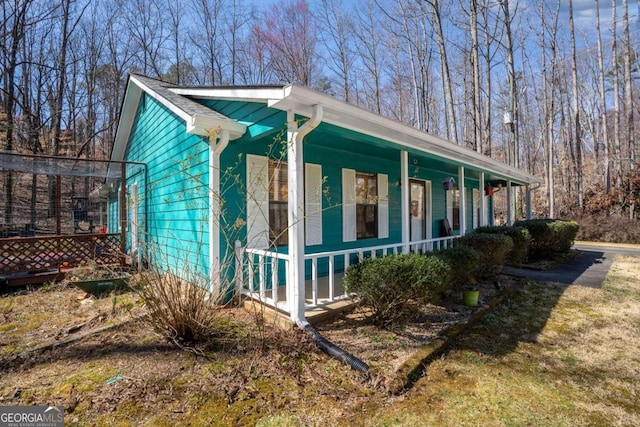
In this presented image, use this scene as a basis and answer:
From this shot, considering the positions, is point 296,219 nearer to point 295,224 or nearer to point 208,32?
point 295,224

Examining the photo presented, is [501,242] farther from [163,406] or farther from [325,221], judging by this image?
[163,406]

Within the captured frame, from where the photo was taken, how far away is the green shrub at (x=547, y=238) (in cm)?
857

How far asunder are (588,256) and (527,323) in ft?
26.4

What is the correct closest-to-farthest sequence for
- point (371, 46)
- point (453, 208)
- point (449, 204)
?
point (449, 204)
point (453, 208)
point (371, 46)

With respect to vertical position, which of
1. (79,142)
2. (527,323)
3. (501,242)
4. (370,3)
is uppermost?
(370,3)

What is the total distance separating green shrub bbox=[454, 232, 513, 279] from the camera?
5852 mm

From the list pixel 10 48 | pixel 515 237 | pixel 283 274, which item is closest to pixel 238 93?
pixel 283 274

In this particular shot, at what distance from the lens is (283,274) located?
17.7 feet

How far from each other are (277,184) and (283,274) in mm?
1483

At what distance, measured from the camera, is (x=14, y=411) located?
2.46 metres

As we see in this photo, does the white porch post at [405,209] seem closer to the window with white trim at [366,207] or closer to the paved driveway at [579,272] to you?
the window with white trim at [366,207]

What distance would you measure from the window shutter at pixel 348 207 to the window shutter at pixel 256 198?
187 cm

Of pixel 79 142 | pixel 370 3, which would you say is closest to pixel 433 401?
pixel 370 3

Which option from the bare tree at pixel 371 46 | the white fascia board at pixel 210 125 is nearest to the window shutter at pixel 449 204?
the white fascia board at pixel 210 125
